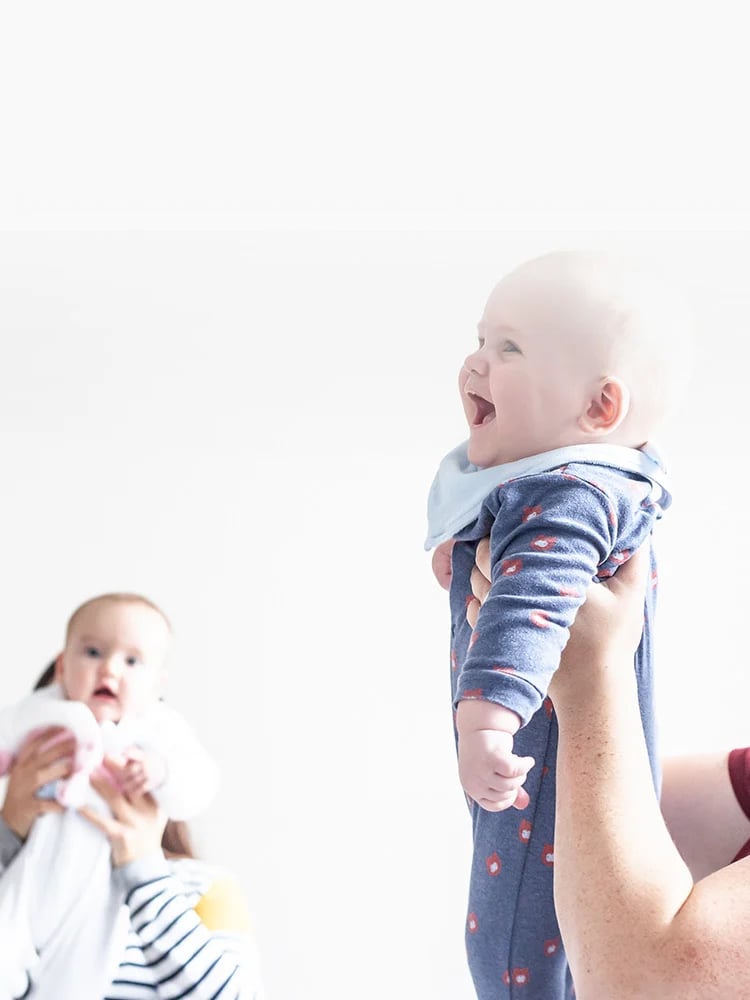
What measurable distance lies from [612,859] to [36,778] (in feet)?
2.98

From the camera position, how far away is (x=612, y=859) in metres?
0.75

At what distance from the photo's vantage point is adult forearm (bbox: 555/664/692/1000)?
73 cm

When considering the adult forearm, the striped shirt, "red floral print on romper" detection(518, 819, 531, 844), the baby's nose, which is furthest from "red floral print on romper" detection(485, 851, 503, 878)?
the striped shirt

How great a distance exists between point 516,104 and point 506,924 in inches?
81.6

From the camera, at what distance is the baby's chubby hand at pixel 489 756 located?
0.75 meters

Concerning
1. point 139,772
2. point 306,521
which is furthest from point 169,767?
point 306,521

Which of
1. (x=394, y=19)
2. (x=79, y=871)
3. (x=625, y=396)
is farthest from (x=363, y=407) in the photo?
(x=625, y=396)

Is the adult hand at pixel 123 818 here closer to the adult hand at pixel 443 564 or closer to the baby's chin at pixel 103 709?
the baby's chin at pixel 103 709

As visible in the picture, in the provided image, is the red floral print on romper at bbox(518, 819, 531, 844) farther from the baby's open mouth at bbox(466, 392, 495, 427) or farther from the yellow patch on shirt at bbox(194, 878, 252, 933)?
the yellow patch on shirt at bbox(194, 878, 252, 933)

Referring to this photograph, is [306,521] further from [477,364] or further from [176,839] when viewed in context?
[477,364]

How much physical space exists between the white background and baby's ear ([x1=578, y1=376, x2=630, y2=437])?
1445mm

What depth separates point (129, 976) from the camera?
142cm

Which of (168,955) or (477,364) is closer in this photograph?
(477,364)

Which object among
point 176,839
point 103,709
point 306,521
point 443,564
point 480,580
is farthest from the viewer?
point 306,521
